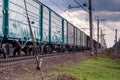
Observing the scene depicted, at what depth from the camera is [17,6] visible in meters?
21.0

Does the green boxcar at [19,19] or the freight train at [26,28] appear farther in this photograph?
the green boxcar at [19,19]

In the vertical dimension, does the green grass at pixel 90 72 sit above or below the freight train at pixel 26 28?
below

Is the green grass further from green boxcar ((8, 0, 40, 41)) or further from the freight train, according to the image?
green boxcar ((8, 0, 40, 41))

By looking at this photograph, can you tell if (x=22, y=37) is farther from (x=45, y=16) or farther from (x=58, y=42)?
(x=58, y=42)

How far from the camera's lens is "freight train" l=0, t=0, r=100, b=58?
1886 centimetres

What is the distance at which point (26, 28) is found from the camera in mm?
22875

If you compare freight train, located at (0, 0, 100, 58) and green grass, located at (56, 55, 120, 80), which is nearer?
green grass, located at (56, 55, 120, 80)

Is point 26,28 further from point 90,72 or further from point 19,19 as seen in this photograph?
point 90,72

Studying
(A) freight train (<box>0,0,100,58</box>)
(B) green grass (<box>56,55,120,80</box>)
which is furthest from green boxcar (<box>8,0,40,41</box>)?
(B) green grass (<box>56,55,120,80</box>)

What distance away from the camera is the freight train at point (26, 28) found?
742 inches

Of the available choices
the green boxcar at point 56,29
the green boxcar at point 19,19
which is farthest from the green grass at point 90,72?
the green boxcar at point 56,29

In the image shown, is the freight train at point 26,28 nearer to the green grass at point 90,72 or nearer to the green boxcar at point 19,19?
the green boxcar at point 19,19

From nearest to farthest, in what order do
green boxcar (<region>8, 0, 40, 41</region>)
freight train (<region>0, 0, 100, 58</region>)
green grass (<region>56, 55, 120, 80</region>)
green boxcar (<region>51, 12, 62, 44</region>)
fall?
1. green grass (<region>56, 55, 120, 80</region>)
2. freight train (<region>0, 0, 100, 58</region>)
3. green boxcar (<region>8, 0, 40, 41</region>)
4. green boxcar (<region>51, 12, 62, 44</region>)

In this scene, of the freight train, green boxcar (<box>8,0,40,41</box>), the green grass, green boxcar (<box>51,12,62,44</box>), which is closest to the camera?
the green grass
